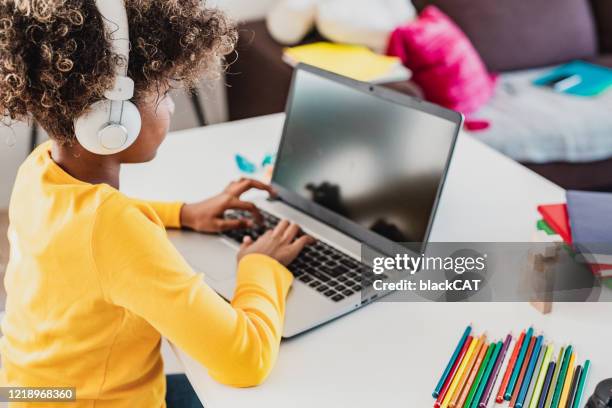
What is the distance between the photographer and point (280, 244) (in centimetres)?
117

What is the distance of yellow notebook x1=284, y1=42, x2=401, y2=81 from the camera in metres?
2.21

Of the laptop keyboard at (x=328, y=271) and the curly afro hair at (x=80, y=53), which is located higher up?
the curly afro hair at (x=80, y=53)

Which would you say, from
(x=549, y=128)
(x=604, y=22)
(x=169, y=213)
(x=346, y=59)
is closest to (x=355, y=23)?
(x=346, y=59)

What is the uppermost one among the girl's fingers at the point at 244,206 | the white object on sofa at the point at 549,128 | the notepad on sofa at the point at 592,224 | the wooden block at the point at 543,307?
the notepad on sofa at the point at 592,224

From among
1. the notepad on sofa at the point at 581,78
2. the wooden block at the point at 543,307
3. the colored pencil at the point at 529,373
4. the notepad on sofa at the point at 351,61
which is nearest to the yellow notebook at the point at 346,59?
the notepad on sofa at the point at 351,61

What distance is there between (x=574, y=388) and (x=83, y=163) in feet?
2.22

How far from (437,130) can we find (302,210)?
32cm

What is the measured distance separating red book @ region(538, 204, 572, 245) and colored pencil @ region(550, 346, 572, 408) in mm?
205

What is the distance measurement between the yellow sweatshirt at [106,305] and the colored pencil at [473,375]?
0.77 ft

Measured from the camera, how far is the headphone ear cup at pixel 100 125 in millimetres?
908

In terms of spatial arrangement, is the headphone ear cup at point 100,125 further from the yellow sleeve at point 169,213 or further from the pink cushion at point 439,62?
the pink cushion at point 439,62

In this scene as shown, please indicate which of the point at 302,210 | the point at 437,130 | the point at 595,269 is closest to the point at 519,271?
the point at 595,269

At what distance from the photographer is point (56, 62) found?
33.2 inches

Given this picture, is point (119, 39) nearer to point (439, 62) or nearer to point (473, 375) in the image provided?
point (473, 375)
